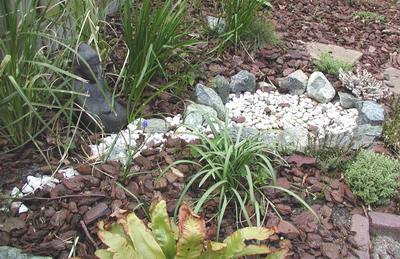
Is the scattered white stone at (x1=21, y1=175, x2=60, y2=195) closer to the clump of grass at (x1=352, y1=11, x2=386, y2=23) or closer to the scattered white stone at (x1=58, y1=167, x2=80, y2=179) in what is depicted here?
the scattered white stone at (x1=58, y1=167, x2=80, y2=179)

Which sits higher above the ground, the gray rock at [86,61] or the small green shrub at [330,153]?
the gray rock at [86,61]

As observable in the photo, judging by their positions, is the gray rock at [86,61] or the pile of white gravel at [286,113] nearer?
the gray rock at [86,61]

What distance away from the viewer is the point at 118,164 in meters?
2.48

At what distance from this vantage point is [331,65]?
3662 millimetres

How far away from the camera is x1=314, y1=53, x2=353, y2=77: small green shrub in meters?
3.64

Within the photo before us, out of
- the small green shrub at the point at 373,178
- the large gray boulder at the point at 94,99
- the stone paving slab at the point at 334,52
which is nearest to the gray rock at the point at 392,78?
the stone paving slab at the point at 334,52

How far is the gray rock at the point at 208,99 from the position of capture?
3.07 meters

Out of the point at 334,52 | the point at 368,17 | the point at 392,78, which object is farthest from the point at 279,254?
the point at 368,17

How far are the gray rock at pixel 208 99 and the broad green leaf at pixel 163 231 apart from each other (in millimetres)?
1271

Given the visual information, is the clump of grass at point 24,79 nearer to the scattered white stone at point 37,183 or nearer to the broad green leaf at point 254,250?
the scattered white stone at point 37,183

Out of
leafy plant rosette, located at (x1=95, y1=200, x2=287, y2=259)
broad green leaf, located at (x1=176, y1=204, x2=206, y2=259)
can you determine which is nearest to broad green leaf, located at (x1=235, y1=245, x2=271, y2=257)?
leafy plant rosette, located at (x1=95, y1=200, x2=287, y2=259)

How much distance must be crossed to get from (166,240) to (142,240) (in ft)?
0.29

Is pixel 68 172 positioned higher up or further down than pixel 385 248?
higher up

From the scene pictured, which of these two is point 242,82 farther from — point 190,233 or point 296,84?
point 190,233
